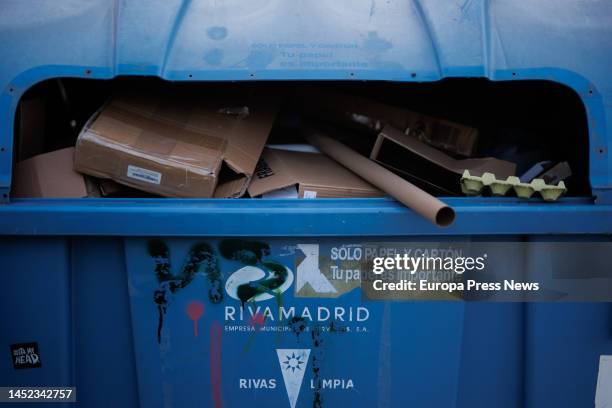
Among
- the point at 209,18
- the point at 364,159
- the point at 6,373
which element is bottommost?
the point at 6,373

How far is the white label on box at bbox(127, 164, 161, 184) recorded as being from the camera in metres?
1.98

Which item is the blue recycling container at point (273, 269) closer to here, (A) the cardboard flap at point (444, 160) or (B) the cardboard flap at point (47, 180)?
(B) the cardboard flap at point (47, 180)

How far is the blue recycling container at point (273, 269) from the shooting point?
186cm

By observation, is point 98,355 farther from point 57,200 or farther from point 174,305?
point 57,200

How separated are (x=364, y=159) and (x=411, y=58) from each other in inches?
13.7

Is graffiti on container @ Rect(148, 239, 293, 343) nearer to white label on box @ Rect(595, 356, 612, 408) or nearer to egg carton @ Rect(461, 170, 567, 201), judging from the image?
egg carton @ Rect(461, 170, 567, 201)

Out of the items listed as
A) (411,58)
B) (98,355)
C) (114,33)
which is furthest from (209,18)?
(98,355)

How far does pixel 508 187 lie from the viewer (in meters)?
1.93

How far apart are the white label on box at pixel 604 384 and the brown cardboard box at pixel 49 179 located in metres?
1.53

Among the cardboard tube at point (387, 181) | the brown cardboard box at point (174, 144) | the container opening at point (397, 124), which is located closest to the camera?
the cardboard tube at point (387, 181)

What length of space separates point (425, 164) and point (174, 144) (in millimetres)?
779

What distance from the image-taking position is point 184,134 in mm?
2088

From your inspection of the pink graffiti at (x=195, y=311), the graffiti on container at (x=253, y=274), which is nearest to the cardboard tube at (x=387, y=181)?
the graffiti on container at (x=253, y=274)

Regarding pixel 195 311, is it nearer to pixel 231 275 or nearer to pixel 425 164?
pixel 231 275
